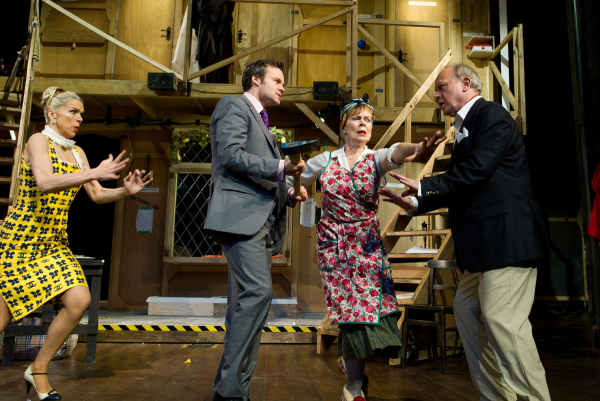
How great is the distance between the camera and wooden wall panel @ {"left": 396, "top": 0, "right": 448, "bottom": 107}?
6.86m

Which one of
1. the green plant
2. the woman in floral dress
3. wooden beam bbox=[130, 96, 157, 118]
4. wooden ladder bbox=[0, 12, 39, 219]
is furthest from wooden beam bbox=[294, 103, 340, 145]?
wooden ladder bbox=[0, 12, 39, 219]

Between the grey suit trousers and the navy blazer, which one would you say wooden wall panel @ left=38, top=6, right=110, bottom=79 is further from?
the navy blazer

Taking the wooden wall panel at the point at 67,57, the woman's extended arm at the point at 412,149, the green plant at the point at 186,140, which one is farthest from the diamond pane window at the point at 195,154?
the woman's extended arm at the point at 412,149

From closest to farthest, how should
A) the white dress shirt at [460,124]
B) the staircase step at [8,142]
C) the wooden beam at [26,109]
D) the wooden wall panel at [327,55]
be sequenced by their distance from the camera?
1. the white dress shirt at [460,124]
2. the wooden beam at [26,109]
3. the staircase step at [8,142]
4. the wooden wall panel at [327,55]

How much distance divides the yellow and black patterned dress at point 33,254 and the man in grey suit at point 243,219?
3.12ft

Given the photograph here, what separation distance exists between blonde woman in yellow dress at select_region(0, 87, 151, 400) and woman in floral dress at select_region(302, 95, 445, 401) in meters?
1.17

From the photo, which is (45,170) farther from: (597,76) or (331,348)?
(597,76)

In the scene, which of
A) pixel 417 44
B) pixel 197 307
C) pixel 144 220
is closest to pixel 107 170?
pixel 197 307

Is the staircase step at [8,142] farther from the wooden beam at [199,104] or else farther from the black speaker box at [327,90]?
the black speaker box at [327,90]

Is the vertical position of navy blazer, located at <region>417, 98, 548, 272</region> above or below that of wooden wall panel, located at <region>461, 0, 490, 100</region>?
below

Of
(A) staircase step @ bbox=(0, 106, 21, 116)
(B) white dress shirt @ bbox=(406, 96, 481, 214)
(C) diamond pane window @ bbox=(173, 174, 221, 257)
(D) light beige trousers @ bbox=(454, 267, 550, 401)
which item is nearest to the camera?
(D) light beige trousers @ bbox=(454, 267, 550, 401)

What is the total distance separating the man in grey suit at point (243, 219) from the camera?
6.59ft

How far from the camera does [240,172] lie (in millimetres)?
2041

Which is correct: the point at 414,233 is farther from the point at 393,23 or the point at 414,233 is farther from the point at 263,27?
the point at 263,27
